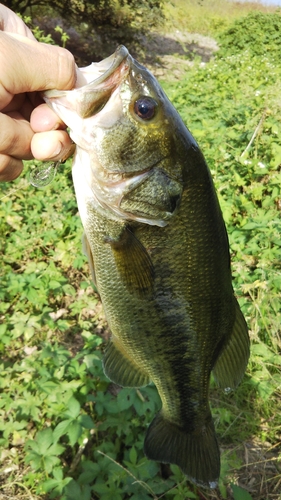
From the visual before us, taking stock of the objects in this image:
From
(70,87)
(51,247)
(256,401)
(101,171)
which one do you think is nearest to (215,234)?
(101,171)


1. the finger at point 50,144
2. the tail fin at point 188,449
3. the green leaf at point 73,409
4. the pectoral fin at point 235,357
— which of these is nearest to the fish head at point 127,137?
the finger at point 50,144

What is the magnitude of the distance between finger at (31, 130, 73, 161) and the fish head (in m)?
0.11

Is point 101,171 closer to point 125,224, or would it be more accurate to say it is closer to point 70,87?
point 125,224

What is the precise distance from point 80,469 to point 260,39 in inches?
678

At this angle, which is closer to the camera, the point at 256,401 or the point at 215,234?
the point at 215,234

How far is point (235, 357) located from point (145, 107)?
1120 mm

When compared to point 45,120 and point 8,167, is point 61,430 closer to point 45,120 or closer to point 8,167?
point 8,167

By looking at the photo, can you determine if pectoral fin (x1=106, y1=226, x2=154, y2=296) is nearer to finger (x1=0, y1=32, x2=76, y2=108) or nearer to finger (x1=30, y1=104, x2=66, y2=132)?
finger (x1=30, y1=104, x2=66, y2=132)

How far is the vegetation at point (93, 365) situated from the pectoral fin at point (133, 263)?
0.94m

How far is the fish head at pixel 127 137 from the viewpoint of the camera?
1.35 meters

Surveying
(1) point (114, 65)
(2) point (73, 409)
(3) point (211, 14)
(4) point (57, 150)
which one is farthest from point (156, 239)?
(3) point (211, 14)

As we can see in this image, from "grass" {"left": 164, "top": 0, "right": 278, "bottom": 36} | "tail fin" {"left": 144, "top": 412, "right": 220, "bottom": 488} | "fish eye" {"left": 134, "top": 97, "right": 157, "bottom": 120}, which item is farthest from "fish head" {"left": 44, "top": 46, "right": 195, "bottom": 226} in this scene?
"grass" {"left": 164, "top": 0, "right": 278, "bottom": 36}

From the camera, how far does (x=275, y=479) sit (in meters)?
2.39

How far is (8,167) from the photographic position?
1665 mm
